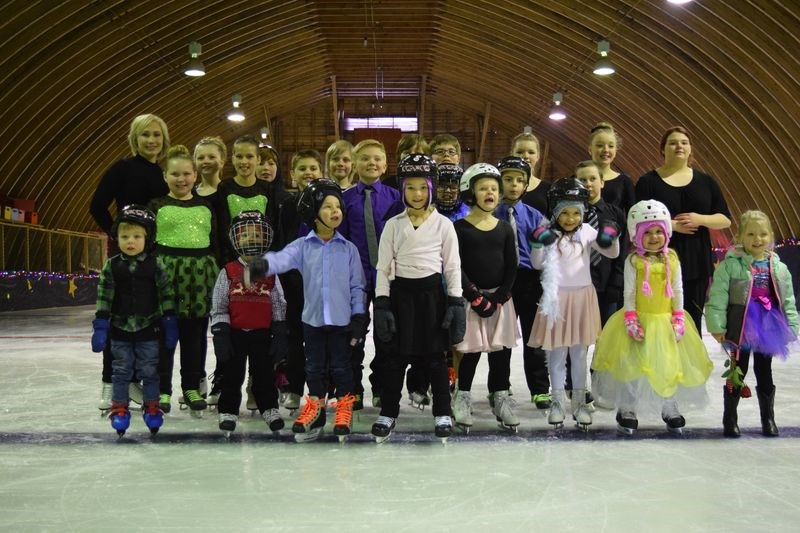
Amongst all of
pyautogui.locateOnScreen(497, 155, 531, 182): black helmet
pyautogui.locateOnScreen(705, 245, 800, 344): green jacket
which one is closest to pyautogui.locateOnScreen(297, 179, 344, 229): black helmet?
pyautogui.locateOnScreen(497, 155, 531, 182): black helmet

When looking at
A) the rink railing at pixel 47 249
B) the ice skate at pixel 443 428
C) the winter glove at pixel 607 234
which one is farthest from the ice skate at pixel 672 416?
the rink railing at pixel 47 249

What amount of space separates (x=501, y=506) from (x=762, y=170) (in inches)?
531

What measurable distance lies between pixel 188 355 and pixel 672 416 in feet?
8.55

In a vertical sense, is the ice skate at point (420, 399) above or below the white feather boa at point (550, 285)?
below

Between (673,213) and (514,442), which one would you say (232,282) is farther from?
(673,213)

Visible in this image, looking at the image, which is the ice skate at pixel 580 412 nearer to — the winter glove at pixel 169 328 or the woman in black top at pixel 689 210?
the woman in black top at pixel 689 210

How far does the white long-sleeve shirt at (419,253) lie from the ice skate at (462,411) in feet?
1.91

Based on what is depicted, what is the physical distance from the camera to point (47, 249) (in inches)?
Answer: 651

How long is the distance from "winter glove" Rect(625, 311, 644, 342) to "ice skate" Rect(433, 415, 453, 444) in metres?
0.99

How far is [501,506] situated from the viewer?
2.61m

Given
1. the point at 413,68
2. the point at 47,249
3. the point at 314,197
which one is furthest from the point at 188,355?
the point at 413,68

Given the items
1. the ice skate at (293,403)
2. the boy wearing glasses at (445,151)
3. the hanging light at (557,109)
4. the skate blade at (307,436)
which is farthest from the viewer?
the hanging light at (557,109)

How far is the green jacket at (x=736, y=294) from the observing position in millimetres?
3756

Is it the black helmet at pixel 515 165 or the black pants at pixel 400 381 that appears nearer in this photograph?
the black pants at pixel 400 381
